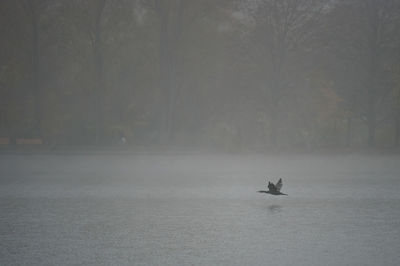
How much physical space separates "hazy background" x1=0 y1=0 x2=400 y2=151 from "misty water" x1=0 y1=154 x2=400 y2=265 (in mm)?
22335

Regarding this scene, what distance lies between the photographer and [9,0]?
46.2m

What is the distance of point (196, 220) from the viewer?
1272cm

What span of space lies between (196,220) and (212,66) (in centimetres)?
4034

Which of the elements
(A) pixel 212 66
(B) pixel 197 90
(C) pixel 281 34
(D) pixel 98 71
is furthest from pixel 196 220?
(B) pixel 197 90

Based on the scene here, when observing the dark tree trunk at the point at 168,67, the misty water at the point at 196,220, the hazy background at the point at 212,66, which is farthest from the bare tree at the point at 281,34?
the misty water at the point at 196,220

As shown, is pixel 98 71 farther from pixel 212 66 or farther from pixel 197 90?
pixel 197 90

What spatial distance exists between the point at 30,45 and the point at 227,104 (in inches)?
685

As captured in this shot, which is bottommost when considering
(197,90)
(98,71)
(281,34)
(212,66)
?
(197,90)

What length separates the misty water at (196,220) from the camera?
9188mm

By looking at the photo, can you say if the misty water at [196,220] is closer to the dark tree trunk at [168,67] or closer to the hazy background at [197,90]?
the hazy background at [197,90]

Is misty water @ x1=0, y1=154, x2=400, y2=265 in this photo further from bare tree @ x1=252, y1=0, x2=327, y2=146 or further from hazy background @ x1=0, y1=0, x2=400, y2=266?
bare tree @ x1=252, y1=0, x2=327, y2=146

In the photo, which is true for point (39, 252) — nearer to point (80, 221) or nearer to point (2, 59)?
point (80, 221)

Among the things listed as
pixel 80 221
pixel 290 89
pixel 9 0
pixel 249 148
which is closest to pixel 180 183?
pixel 80 221

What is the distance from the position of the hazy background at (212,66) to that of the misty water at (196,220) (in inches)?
879
